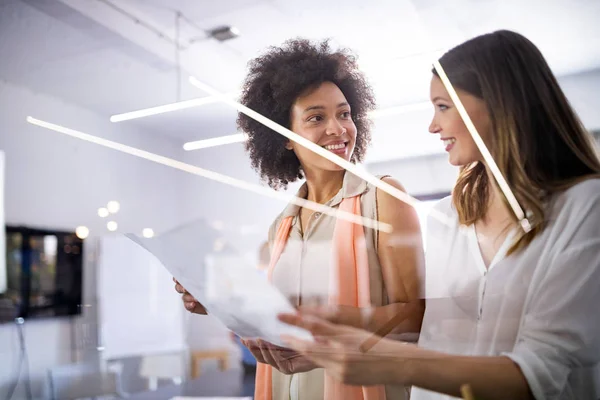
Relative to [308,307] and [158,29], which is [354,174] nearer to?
[308,307]

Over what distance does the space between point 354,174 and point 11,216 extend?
82 centimetres

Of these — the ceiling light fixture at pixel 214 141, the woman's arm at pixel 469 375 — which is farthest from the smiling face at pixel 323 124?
the woman's arm at pixel 469 375

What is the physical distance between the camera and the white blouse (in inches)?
29.5

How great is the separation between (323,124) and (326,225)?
0.54 ft

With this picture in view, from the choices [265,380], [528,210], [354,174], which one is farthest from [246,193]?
[528,210]

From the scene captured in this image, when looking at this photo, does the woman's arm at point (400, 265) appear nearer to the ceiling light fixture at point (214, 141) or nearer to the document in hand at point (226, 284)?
the document in hand at point (226, 284)

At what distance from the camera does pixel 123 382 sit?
127cm

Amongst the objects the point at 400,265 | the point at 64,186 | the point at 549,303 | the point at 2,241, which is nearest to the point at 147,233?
the point at 64,186

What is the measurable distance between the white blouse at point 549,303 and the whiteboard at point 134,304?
0.58 meters

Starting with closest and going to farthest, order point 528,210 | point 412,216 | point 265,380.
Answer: point 528,210 < point 412,216 < point 265,380

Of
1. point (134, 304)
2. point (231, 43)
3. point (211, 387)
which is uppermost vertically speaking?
point (231, 43)

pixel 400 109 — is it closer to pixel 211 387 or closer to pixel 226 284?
pixel 226 284

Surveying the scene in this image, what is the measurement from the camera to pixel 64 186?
4.17ft

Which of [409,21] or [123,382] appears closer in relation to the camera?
[409,21]
